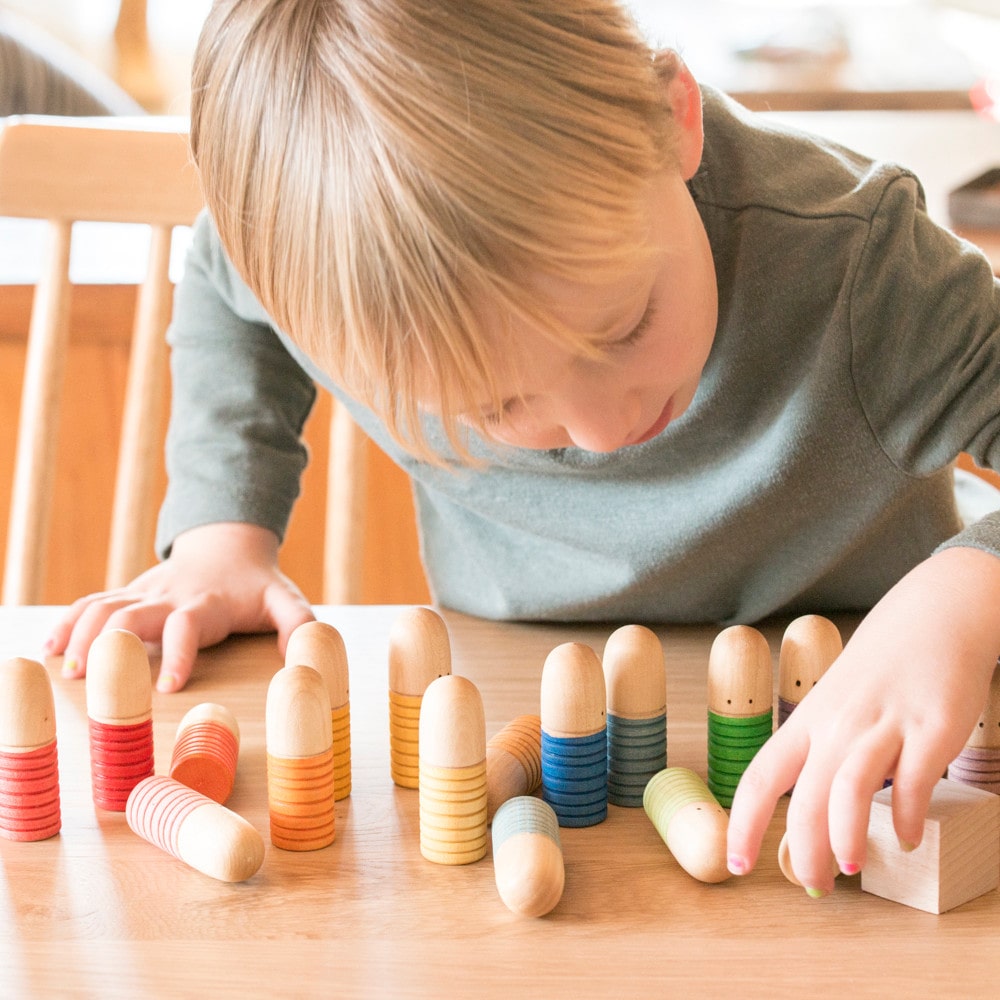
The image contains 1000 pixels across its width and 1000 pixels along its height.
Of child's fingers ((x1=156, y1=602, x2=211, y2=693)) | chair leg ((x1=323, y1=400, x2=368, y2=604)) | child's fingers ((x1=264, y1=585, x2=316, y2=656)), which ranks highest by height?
child's fingers ((x1=156, y1=602, x2=211, y2=693))

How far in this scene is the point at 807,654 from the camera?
1.77 ft

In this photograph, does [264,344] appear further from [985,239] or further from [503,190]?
[985,239]

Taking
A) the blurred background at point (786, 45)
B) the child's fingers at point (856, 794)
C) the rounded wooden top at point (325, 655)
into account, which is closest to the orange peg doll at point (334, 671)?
the rounded wooden top at point (325, 655)

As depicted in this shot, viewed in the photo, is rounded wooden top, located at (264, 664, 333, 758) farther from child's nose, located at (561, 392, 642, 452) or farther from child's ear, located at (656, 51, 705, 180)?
child's ear, located at (656, 51, 705, 180)

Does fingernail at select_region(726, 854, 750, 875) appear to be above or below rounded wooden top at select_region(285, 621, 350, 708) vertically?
above

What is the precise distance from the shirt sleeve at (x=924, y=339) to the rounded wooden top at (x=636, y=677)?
238mm

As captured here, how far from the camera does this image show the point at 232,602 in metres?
0.77

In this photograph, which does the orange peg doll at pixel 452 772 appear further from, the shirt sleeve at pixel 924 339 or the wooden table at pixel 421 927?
the shirt sleeve at pixel 924 339

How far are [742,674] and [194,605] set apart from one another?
0.36m

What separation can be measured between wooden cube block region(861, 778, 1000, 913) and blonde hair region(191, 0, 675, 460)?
0.73 ft

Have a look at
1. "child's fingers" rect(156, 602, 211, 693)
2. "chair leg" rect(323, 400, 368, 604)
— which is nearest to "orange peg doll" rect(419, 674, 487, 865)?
"child's fingers" rect(156, 602, 211, 693)

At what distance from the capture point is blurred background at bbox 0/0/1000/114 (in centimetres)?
210

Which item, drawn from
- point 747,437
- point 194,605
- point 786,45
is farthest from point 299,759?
point 786,45

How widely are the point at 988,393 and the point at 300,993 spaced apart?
0.46 meters
